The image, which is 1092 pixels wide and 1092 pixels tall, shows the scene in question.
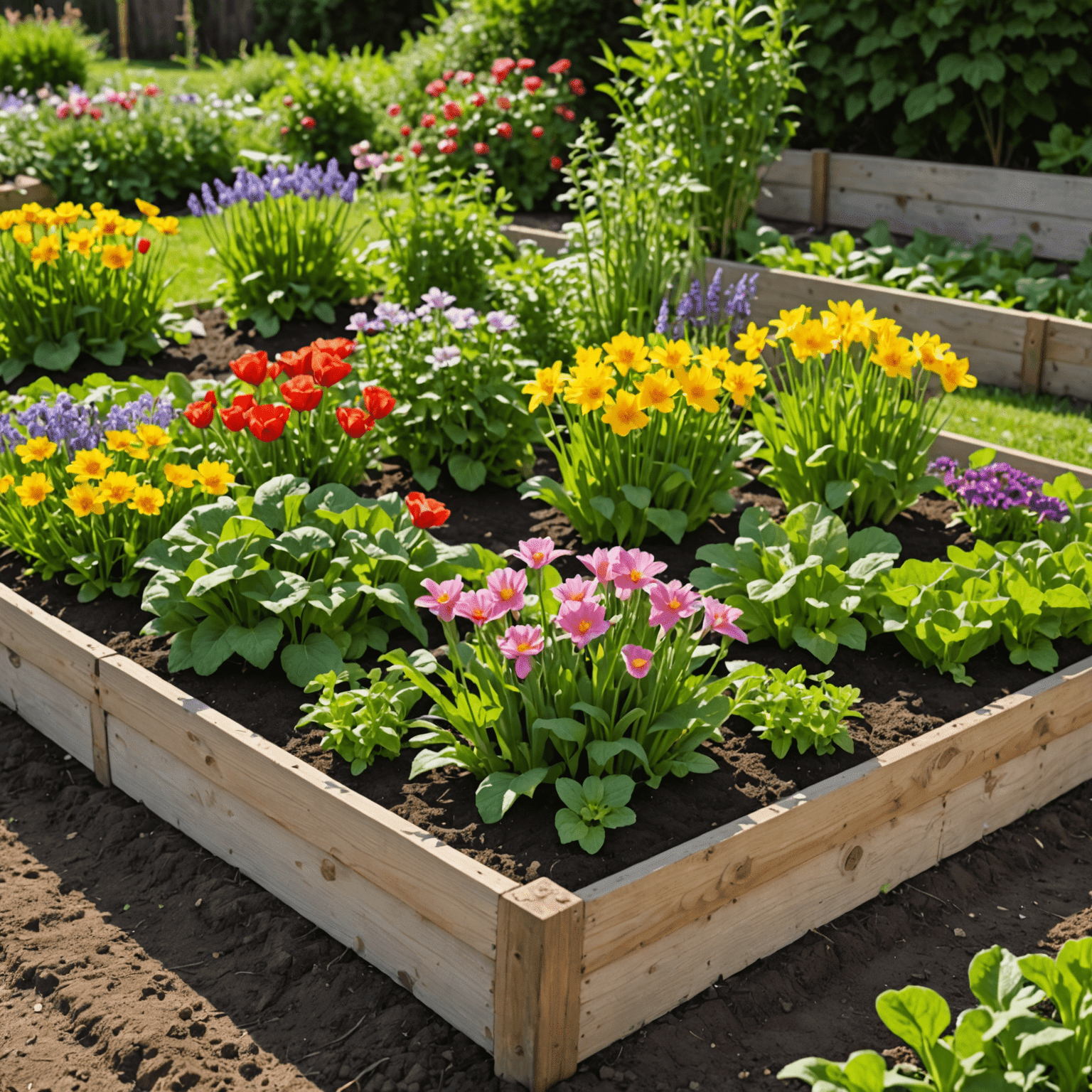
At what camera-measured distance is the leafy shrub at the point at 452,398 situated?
436 cm

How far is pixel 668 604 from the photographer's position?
8.32 ft

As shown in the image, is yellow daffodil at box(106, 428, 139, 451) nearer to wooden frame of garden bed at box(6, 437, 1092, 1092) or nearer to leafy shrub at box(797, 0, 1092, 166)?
wooden frame of garden bed at box(6, 437, 1092, 1092)

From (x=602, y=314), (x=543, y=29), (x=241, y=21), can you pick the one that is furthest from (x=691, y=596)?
(x=241, y=21)

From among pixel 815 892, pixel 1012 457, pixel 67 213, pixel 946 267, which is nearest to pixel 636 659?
pixel 815 892

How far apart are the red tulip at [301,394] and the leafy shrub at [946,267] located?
3.37 metres

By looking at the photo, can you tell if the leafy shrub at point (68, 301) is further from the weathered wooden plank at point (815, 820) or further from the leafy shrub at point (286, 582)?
the weathered wooden plank at point (815, 820)

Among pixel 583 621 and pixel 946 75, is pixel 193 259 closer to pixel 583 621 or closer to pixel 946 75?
pixel 946 75

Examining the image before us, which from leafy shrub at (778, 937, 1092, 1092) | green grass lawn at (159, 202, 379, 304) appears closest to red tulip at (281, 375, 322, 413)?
leafy shrub at (778, 937, 1092, 1092)

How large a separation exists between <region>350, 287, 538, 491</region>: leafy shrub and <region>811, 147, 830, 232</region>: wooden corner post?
366cm

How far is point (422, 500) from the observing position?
10.1ft

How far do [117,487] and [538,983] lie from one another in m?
1.94

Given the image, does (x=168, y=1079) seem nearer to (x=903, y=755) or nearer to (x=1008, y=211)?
(x=903, y=755)

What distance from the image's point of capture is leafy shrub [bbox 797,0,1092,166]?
22.6 feet

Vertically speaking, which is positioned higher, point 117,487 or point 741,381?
point 741,381
